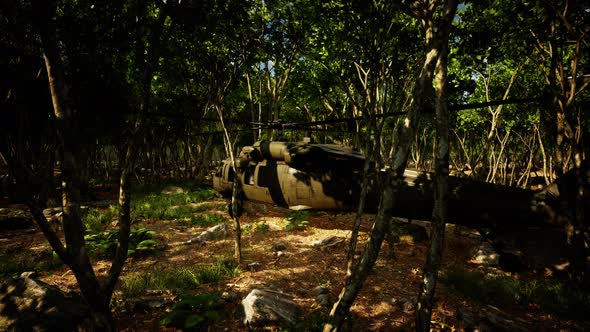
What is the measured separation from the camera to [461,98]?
788 inches

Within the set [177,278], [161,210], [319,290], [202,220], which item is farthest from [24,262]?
[319,290]

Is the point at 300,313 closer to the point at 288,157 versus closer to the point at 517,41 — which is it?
the point at 288,157

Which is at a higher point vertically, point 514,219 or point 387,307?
point 514,219

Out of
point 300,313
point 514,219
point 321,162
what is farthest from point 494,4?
point 300,313

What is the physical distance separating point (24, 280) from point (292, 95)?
759 inches

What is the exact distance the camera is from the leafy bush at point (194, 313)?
4516 mm

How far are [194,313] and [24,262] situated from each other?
6755 mm

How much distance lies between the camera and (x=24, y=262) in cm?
786

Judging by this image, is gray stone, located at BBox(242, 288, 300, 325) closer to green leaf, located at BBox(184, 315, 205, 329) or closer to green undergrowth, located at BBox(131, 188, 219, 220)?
green leaf, located at BBox(184, 315, 205, 329)

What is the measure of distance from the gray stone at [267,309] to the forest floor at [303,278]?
0.16m

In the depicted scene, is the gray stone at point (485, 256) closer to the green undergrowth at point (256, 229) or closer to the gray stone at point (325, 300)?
the gray stone at point (325, 300)

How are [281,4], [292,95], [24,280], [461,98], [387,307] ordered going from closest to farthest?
1. [24,280]
2. [387,307]
3. [281,4]
4. [461,98]
5. [292,95]

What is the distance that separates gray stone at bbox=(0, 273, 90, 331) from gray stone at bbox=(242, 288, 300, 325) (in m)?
2.64

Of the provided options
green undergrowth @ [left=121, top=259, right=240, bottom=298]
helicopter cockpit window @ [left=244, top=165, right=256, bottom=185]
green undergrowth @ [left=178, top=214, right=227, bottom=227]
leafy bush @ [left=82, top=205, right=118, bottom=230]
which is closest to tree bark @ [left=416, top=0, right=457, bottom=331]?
green undergrowth @ [left=121, top=259, right=240, bottom=298]
